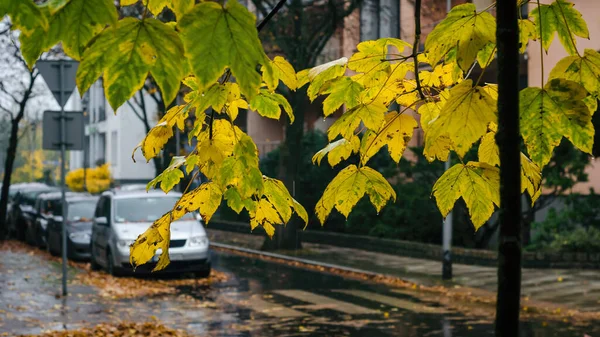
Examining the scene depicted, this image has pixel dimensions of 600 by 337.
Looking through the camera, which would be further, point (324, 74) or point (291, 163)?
point (291, 163)

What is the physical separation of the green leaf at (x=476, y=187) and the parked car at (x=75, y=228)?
2047 cm

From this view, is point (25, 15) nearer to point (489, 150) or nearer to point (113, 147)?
point (489, 150)

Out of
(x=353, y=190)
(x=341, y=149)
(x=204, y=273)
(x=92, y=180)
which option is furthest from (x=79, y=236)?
(x=92, y=180)

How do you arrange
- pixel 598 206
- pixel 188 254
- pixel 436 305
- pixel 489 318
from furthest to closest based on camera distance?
pixel 598 206
pixel 188 254
pixel 436 305
pixel 489 318

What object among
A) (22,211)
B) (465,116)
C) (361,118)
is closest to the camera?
(465,116)

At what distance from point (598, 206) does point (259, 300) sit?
9.25m

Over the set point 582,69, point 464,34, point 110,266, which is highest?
point 464,34

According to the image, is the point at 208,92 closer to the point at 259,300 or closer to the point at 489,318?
the point at 489,318

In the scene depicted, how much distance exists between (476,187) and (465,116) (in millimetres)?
494

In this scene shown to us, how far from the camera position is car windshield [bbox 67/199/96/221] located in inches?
946

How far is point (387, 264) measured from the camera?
2128 cm

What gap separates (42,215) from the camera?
90.3 ft

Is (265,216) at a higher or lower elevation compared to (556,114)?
lower

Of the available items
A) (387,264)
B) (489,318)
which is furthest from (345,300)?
(387,264)
